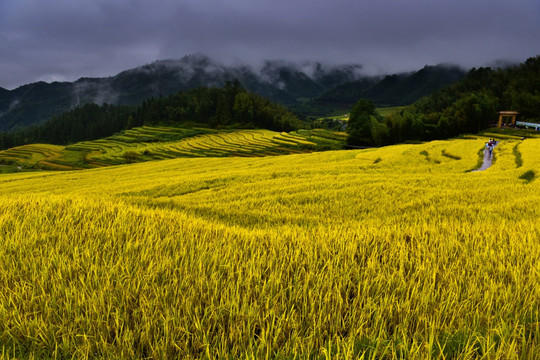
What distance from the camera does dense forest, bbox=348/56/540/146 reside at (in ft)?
270

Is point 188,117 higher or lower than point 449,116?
higher

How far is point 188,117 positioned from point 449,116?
143 meters

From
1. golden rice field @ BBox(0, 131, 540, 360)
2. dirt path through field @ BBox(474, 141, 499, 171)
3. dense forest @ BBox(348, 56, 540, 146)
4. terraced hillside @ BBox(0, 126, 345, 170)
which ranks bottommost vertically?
dirt path through field @ BBox(474, 141, 499, 171)

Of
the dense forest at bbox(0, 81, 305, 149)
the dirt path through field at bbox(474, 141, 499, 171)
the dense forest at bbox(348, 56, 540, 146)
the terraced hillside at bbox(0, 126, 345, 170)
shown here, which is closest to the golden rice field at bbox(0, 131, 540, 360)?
the dirt path through field at bbox(474, 141, 499, 171)

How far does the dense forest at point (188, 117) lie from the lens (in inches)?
6422

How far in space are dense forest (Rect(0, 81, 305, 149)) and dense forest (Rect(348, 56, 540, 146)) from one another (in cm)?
6853

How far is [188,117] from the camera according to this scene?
176 meters

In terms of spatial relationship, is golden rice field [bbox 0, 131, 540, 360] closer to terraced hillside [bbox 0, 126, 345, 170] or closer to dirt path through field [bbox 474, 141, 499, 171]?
dirt path through field [bbox 474, 141, 499, 171]

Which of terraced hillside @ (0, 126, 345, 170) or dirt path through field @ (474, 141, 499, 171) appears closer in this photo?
dirt path through field @ (474, 141, 499, 171)

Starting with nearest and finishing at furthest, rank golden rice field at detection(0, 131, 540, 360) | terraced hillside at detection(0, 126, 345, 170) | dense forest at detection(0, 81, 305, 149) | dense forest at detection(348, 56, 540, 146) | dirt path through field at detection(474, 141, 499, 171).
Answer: golden rice field at detection(0, 131, 540, 360) → dirt path through field at detection(474, 141, 499, 171) → dense forest at detection(348, 56, 540, 146) → terraced hillside at detection(0, 126, 345, 170) → dense forest at detection(0, 81, 305, 149)

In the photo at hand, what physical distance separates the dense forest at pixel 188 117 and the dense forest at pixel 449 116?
225ft

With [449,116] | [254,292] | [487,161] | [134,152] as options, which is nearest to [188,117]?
[134,152]

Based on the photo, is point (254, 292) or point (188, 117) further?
point (188, 117)

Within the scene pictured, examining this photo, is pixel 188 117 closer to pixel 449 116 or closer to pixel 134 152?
pixel 134 152
